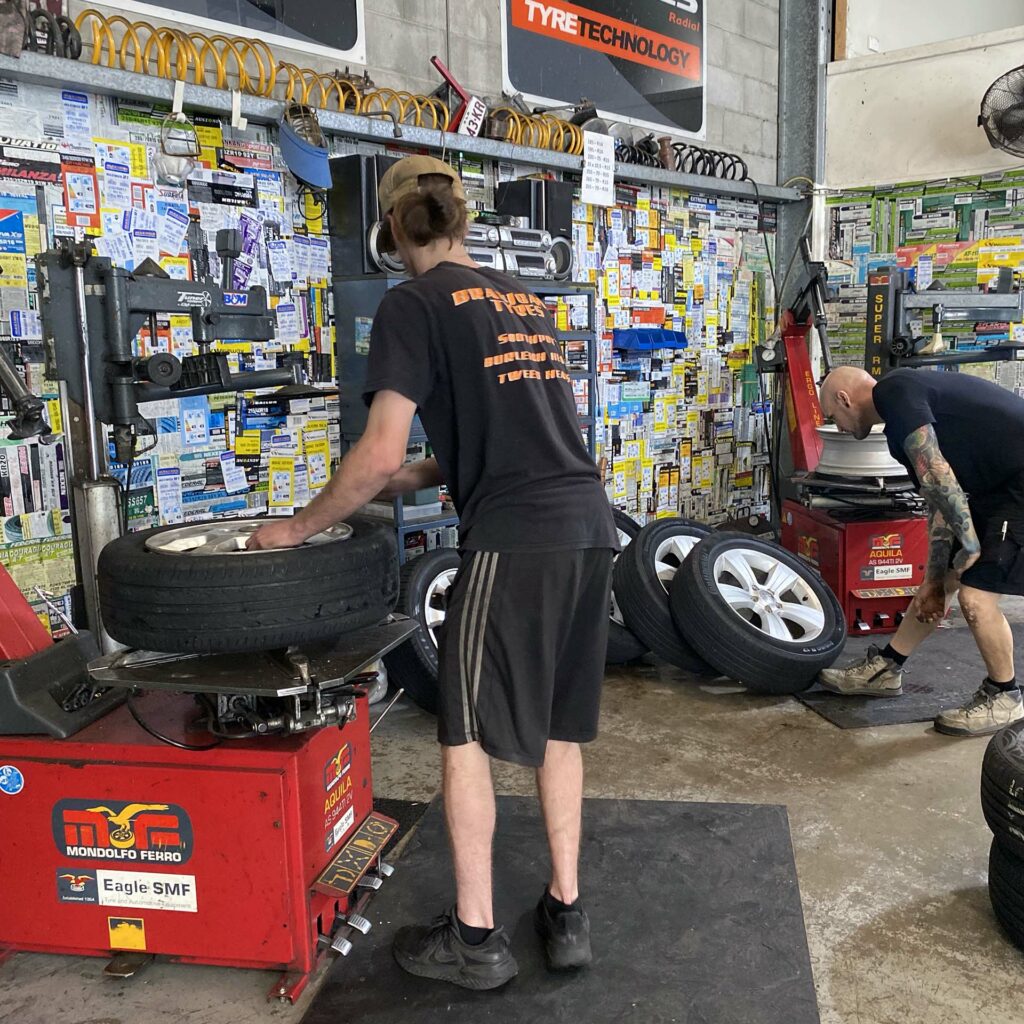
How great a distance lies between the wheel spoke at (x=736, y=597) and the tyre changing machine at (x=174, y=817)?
2.12 meters

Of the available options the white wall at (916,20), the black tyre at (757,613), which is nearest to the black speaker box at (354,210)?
the black tyre at (757,613)

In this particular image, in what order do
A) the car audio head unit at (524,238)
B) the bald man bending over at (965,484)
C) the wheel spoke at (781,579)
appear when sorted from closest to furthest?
the bald man bending over at (965,484), the wheel spoke at (781,579), the car audio head unit at (524,238)

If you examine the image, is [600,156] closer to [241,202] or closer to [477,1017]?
[241,202]

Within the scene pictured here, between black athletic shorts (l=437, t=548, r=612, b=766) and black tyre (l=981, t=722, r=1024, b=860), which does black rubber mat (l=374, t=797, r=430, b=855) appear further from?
black tyre (l=981, t=722, r=1024, b=860)

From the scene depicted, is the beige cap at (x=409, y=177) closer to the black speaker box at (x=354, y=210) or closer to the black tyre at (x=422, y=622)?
the black tyre at (x=422, y=622)

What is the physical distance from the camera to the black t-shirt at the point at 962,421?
129 inches

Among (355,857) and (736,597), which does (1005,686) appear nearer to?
(736,597)

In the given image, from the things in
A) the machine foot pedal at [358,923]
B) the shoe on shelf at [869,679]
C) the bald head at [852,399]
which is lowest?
the machine foot pedal at [358,923]

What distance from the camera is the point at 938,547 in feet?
11.4

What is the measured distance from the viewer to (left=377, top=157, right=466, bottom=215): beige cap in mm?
2061

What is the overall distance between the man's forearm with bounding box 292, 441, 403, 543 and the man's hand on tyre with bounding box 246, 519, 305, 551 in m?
0.04

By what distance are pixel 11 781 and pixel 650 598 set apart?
246 centimetres

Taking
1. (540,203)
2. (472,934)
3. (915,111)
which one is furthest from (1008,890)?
(915,111)

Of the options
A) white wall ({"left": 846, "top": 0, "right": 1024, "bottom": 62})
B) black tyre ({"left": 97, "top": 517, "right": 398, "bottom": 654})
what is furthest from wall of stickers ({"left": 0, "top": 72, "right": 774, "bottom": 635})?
white wall ({"left": 846, "top": 0, "right": 1024, "bottom": 62})
